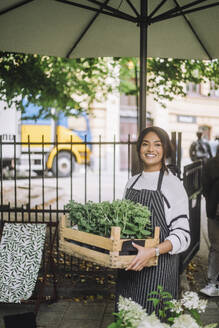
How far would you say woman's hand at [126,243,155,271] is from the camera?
2174 mm

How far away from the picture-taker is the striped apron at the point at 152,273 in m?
2.49

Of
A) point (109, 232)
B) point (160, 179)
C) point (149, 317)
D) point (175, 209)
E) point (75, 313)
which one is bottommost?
point (75, 313)

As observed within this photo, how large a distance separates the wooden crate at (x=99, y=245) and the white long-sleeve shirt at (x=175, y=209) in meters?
0.19

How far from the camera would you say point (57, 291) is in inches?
174

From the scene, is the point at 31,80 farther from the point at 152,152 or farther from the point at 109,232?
the point at 109,232

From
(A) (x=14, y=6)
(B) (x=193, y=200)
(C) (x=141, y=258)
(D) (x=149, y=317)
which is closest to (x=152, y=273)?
(C) (x=141, y=258)

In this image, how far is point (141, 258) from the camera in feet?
7.20

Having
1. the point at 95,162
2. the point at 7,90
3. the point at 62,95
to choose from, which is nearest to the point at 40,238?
the point at 7,90

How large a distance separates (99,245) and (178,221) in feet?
A: 1.83

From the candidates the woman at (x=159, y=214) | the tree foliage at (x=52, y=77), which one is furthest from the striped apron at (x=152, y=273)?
the tree foliage at (x=52, y=77)

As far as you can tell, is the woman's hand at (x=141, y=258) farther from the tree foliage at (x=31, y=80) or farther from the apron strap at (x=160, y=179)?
the tree foliage at (x=31, y=80)

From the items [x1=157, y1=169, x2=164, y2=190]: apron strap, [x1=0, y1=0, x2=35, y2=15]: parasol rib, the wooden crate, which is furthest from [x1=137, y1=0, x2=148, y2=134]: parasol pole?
the wooden crate

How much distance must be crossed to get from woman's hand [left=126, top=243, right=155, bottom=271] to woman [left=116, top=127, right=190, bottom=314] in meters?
0.13

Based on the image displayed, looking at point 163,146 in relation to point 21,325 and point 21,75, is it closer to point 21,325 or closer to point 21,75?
point 21,325
